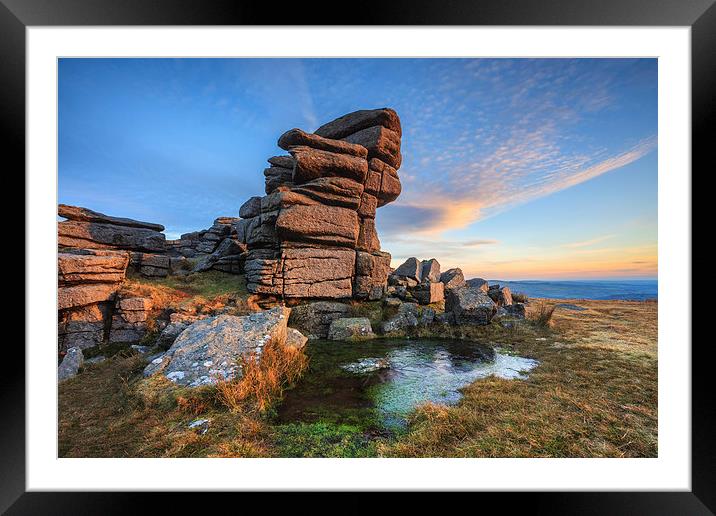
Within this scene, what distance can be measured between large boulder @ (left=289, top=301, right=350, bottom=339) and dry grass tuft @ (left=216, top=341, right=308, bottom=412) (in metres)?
5.83

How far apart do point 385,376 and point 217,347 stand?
4.77m

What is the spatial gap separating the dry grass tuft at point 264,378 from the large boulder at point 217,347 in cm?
25

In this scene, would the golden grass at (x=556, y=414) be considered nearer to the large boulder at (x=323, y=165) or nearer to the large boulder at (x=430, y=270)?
the large boulder at (x=323, y=165)

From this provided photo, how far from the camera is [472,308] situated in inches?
525

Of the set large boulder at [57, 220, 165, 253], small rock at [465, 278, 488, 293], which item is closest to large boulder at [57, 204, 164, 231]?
large boulder at [57, 220, 165, 253]

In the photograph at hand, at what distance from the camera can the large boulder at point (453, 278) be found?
74.8ft

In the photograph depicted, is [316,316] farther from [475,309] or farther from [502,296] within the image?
[502,296]

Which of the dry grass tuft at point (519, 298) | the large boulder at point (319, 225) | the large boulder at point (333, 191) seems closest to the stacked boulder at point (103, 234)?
the large boulder at point (319, 225)

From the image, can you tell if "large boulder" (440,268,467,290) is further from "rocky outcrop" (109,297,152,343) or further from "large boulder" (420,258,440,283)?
"rocky outcrop" (109,297,152,343)

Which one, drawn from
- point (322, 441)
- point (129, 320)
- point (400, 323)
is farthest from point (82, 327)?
point (400, 323)

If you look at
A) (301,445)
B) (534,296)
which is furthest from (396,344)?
(534,296)
